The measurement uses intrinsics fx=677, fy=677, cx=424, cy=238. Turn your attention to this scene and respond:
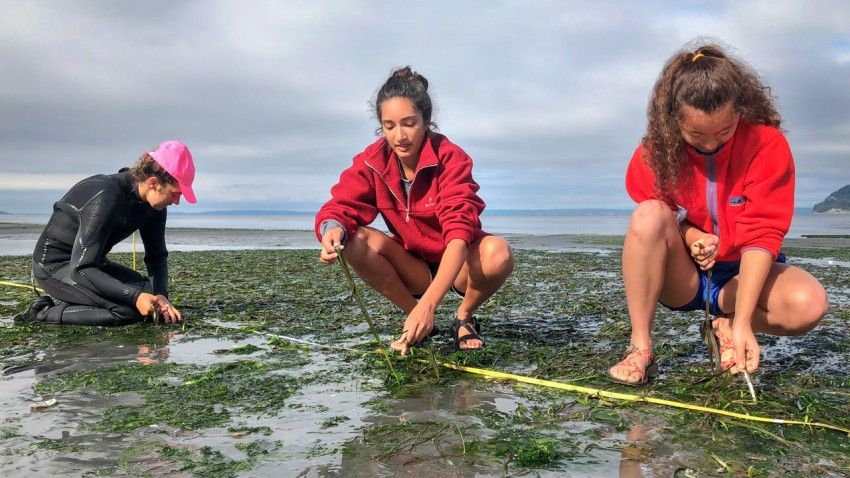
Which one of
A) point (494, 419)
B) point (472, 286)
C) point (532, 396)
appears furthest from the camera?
point (472, 286)

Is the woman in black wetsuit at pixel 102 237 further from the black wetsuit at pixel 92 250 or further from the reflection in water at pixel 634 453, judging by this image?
the reflection in water at pixel 634 453

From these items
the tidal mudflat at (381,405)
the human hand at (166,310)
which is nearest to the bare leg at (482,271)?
the tidal mudflat at (381,405)

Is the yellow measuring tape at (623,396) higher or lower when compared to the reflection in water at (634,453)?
higher

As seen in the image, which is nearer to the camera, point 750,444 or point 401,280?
point 750,444

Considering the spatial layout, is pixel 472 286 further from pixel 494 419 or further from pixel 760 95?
pixel 760 95

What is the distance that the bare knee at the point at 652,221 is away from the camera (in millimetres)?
3275

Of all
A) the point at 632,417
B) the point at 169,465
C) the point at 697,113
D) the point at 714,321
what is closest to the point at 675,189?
the point at 697,113

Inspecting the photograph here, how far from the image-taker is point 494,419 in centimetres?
262

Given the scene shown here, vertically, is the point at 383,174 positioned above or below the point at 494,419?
above

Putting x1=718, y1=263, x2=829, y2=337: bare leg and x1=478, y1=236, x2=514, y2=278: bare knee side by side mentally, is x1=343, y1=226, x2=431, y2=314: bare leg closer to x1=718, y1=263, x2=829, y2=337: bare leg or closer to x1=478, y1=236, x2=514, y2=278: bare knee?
x1=478, y1=236, x2=514, y2=278: bare knee

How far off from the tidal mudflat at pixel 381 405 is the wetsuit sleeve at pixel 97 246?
27 cm

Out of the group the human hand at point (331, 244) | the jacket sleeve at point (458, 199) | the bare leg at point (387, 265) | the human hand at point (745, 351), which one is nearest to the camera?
the human hand at point (745, 351)

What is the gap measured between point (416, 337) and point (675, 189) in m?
1.49

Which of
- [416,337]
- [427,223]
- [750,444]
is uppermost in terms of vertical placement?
[427,223]
